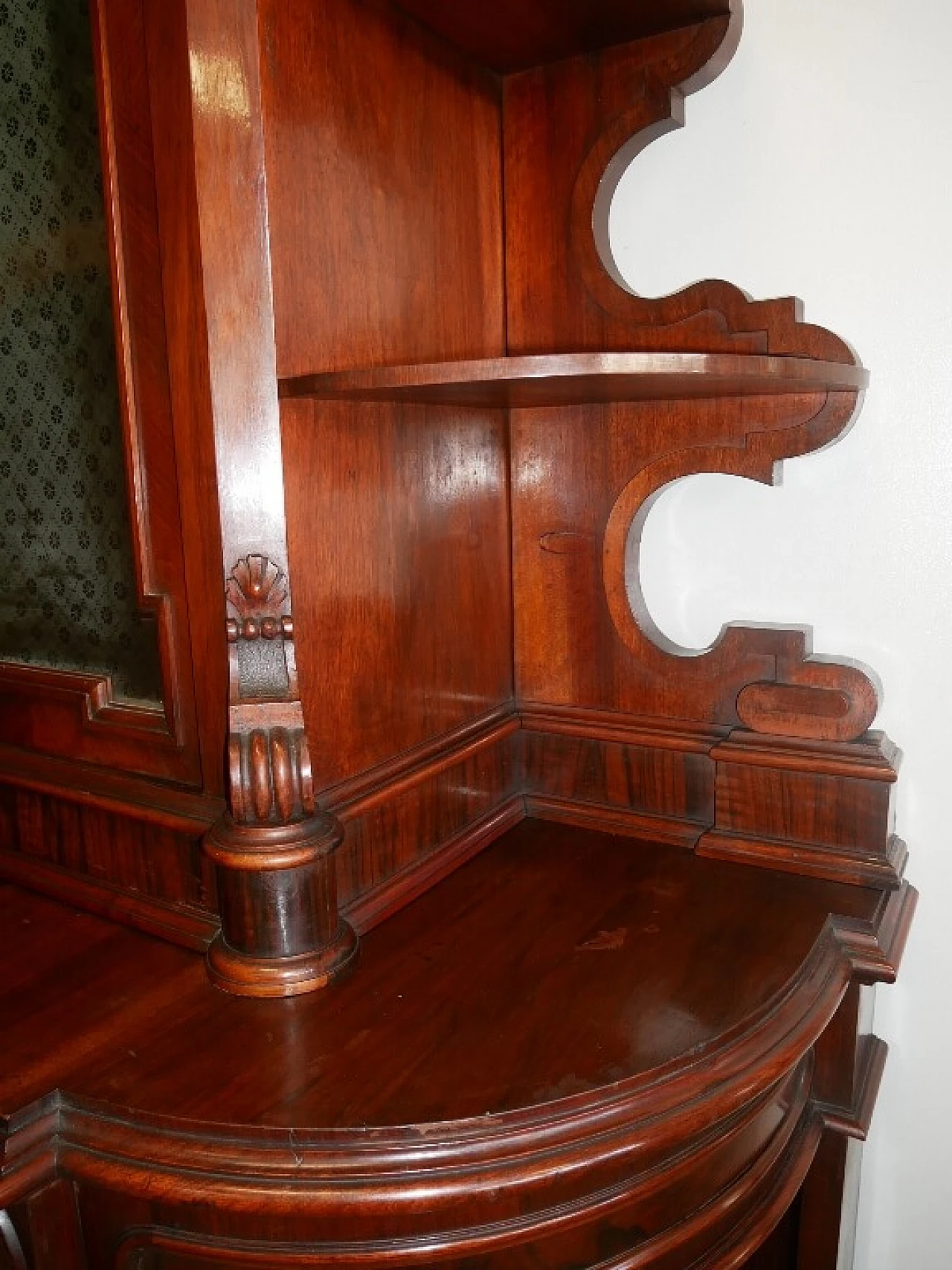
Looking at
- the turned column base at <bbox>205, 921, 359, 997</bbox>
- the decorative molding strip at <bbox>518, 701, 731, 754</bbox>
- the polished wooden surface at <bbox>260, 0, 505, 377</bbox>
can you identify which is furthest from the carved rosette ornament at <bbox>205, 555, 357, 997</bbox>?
the decorative molding strip at <bbox>518, 701, 731, 754</bbox>

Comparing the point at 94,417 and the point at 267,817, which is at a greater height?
the point at 94,417

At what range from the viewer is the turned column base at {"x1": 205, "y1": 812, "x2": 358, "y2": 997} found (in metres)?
0.86

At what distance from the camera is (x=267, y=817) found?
0.87 meters

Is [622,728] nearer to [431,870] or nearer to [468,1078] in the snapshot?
[431,870]

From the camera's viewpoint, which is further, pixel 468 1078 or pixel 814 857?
pixel 814 857

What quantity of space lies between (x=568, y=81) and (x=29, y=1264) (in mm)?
1287

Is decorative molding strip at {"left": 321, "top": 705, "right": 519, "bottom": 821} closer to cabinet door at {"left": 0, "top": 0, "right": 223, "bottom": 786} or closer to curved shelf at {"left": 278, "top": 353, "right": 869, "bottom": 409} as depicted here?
cabinet door at {"left": 0, "top": 0, "right": 223, "bottom": 786}

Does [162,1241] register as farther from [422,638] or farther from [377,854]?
[422,638]

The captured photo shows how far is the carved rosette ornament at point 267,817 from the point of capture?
33.9 inches

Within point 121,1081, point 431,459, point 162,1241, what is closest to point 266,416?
point 431,459

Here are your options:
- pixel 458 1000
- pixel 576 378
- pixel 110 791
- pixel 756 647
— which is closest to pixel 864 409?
pixel 756 647

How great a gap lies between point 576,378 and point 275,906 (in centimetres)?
54

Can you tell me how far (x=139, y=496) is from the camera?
95 centimetres

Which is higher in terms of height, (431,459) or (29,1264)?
(431,459)
